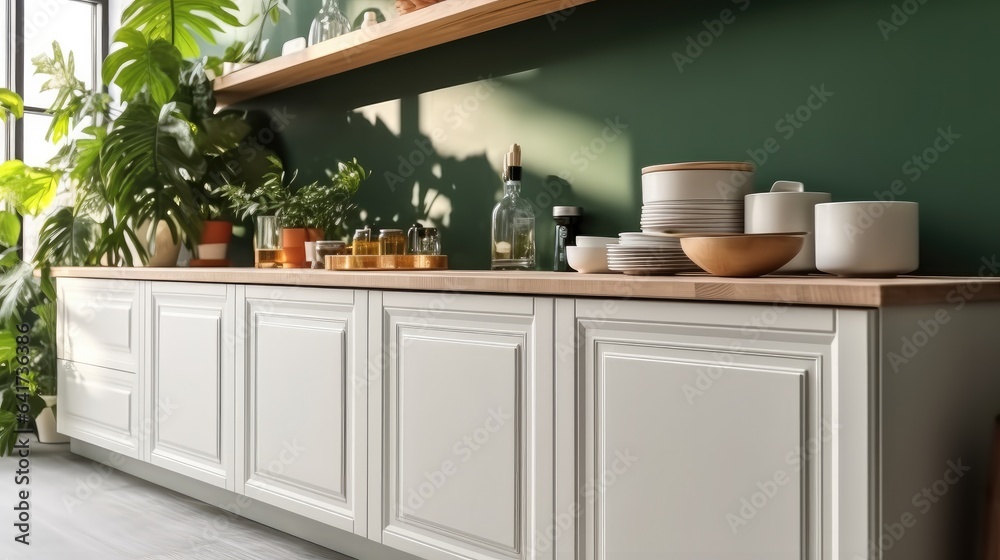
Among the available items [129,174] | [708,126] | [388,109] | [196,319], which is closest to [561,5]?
[708,126]

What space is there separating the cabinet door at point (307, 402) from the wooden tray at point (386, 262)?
21 cm

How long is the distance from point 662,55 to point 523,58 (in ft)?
1.58

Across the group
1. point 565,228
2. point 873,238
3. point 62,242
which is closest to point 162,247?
point 62,242

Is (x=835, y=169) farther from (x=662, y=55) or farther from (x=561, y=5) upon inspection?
(x=561, y=5)

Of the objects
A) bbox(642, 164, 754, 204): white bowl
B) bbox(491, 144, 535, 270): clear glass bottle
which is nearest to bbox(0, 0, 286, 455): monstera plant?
bbox(491, 144, 535, 270): clear glass bottle

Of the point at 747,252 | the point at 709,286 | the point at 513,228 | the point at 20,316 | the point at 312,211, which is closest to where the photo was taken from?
the point at 709,286

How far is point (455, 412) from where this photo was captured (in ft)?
6.15

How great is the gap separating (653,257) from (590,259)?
350mm

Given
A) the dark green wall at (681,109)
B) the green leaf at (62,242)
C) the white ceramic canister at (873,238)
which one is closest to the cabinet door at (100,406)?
the green leaf at (62,242)

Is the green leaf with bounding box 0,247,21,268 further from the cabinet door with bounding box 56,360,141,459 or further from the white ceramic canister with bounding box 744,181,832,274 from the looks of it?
the white ceramic canister with bounding box 744,181,832,274

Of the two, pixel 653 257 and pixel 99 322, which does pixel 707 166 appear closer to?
pixel 653 257

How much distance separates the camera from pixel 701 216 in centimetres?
180

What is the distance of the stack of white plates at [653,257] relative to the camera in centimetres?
173

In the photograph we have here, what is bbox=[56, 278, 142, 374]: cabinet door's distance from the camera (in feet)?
9.75
